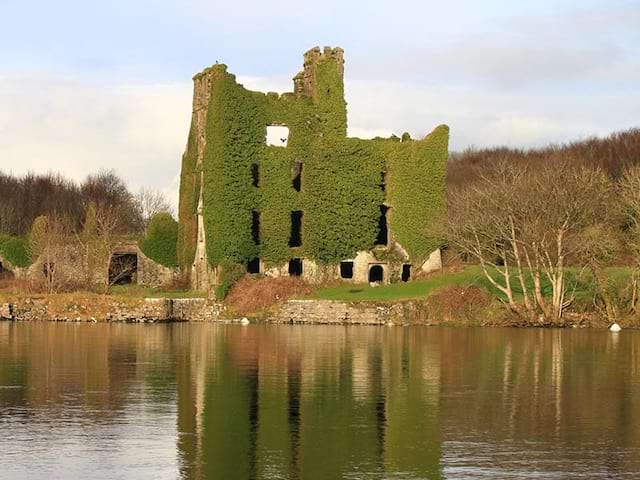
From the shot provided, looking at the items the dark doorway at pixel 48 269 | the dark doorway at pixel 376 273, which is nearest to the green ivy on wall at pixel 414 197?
the dark doorway at pixel 376 273

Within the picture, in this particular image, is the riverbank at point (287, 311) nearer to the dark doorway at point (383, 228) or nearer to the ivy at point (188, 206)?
the ivy at point (188, 206)

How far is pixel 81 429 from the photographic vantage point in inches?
869

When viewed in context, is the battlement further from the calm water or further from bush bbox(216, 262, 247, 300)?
the calm water

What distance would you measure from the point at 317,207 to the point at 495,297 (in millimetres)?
16175

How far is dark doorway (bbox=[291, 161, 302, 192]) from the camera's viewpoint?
6988 centimetres

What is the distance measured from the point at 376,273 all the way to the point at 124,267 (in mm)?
15029

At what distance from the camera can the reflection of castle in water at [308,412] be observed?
62.5 ft

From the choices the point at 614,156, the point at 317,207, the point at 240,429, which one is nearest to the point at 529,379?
the point at 240,429

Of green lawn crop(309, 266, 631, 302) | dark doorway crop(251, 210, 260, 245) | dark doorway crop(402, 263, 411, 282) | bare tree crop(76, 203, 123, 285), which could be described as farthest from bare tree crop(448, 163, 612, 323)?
bare tree crop(76, 203, 123, 285)

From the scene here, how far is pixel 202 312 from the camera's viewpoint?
61375 millimetres

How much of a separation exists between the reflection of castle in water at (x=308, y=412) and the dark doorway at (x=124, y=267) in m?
34.8

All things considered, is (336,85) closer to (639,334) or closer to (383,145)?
(383,145)

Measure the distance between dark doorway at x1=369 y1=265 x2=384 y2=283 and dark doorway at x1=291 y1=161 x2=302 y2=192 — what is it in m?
6.05

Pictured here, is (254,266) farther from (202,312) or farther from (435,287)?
(435,287)
